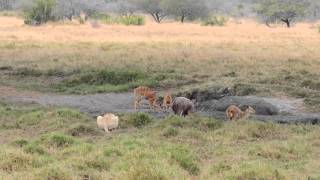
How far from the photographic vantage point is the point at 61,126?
1216 centimetres

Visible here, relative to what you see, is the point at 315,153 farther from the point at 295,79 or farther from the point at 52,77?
the point at 52,77

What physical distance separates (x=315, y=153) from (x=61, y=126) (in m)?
Answer: 5.04

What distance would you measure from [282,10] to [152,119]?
1402 inches

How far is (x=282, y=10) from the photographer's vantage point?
4641cm

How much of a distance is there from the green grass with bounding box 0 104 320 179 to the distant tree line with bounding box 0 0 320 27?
2906 cm

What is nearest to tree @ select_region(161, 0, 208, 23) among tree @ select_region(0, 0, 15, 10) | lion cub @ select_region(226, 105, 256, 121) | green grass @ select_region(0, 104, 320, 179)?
tree @ select_region(0, 0, 15, 10)

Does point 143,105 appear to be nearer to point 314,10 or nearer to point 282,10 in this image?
point 282,10

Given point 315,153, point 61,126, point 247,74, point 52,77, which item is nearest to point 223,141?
point 315,153

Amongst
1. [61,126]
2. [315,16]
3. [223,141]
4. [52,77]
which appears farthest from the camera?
[315,16]

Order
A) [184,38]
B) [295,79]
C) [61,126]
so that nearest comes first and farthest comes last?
[61,126] < [295,79] < [184,38]

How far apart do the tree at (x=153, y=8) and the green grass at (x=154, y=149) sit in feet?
134

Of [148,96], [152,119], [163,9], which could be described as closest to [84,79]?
[148,96]

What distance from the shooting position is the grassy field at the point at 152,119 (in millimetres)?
8367

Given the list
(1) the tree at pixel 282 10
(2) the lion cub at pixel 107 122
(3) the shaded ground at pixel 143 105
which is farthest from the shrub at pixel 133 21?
(2) the lion cub at pixel 107 122
